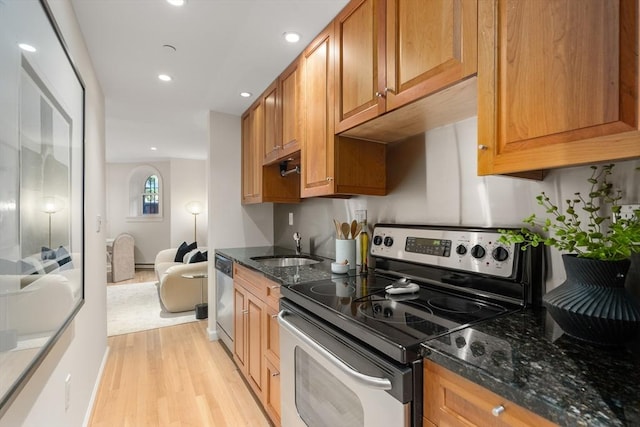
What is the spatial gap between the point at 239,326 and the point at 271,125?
1.60 meters

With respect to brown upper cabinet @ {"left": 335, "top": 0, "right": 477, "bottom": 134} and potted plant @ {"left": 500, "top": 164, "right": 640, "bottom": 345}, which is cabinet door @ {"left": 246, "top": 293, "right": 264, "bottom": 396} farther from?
potted plant @ {"left": 500, "top": 164, "right": 640, "bottom": 345}

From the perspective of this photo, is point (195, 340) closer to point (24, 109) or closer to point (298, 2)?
point (24, 109)

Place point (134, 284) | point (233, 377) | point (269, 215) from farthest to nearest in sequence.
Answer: point (134, 284)
point (269, 215)
point (233, 377)

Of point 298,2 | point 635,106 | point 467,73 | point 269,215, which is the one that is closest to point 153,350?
point 269,215

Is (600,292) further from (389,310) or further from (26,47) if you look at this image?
(26,47)

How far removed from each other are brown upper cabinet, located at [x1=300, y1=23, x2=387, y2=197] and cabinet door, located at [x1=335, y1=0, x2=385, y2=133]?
0.26ft

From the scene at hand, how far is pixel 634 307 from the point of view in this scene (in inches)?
29.8

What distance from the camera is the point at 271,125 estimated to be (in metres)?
2.55

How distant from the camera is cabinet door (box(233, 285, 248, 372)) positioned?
2271 millimetres

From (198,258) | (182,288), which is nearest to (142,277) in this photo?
(198,258)

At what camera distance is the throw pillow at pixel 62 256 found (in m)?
1.24

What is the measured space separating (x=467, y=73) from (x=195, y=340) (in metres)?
3.23

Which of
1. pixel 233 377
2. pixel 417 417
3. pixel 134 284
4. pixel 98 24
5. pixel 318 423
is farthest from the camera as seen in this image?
pixel 134 284

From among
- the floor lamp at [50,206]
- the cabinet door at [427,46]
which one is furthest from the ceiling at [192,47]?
the floor lamp at [50,206]
